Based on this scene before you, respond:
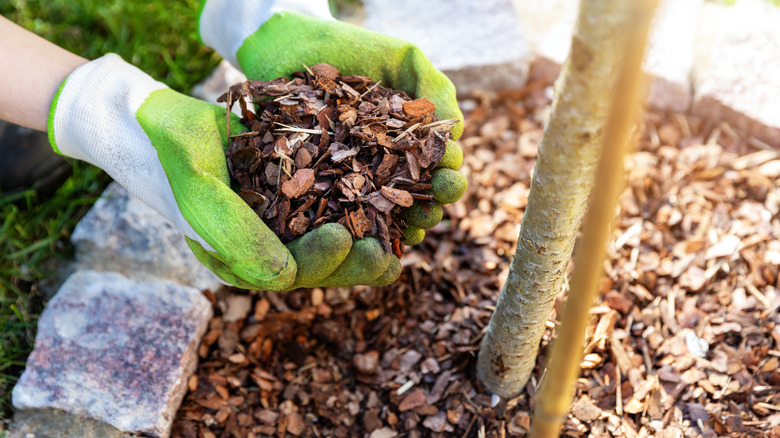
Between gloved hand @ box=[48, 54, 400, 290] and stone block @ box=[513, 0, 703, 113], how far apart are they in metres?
1.74

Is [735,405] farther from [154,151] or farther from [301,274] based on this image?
[154,151]

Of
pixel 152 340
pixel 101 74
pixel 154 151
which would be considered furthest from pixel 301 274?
pixel 101 74

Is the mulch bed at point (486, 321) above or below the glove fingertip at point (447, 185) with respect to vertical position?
below

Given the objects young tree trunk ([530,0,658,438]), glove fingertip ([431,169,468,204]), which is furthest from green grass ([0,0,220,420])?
young tree trunk ([530,0,658,438])

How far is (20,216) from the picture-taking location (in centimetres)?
240

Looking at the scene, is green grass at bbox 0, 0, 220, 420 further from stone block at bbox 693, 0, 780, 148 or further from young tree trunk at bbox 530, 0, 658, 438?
stone block at bbox 693, 0, 780, 148

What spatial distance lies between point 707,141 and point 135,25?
9.45 feet

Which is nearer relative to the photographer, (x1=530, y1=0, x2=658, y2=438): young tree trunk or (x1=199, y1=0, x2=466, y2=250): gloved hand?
(x1=530, y1=0, x2=658, y2=438): young tree trunk

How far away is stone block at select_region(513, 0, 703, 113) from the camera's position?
8.90ft

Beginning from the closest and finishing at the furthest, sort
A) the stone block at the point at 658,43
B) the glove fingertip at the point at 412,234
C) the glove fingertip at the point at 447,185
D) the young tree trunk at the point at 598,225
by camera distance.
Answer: the young tree trunk at the point at 598,225, the glove fingertip at the point at 447,185, the glove fingertip at the point at 412,234, the stone block at the point at 658,43

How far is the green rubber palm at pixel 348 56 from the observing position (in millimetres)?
1821

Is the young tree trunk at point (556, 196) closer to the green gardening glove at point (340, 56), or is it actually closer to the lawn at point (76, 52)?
the green gardening glove at point (340, 56)

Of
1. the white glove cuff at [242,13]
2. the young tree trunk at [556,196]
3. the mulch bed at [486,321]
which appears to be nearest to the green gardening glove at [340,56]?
the white glove cuff at [242,13]

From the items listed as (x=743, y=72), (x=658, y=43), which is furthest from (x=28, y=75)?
(x=743, y=72)
